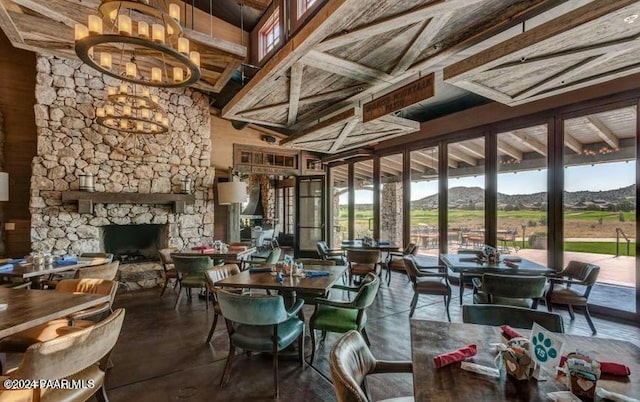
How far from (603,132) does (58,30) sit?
25.6 feet

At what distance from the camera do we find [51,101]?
16.9 feet

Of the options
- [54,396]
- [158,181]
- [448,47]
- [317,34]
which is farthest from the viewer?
[158,181]

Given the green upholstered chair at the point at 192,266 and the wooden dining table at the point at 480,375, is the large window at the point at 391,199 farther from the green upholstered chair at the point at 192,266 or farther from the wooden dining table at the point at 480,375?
the wooden dining table at the point at 480,375

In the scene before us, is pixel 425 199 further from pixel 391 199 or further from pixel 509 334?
pixel 509 334

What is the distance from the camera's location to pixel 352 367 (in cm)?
140

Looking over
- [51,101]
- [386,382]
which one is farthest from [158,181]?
[386,382]

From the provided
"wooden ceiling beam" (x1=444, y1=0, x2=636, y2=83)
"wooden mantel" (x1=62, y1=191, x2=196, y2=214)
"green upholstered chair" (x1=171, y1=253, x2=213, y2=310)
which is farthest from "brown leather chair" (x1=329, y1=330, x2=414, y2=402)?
"wooden mantel" (x1=62, y1=191, x2=196, y2=214)

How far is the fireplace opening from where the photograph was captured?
19.5ft

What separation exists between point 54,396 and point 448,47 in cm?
394

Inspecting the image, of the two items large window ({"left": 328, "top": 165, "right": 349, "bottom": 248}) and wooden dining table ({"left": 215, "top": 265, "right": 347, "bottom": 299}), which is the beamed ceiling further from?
large window ({"left": 328, "top": 165, "right": 349, "bottom": 248})

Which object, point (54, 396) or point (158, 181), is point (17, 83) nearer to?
point (158, 181)

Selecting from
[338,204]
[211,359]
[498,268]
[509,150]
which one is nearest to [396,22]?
[498,268]

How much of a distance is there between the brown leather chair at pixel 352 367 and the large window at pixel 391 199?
570 centimetres

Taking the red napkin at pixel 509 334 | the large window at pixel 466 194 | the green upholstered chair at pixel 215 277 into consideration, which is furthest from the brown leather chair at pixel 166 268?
the large window at pixel 466 194
